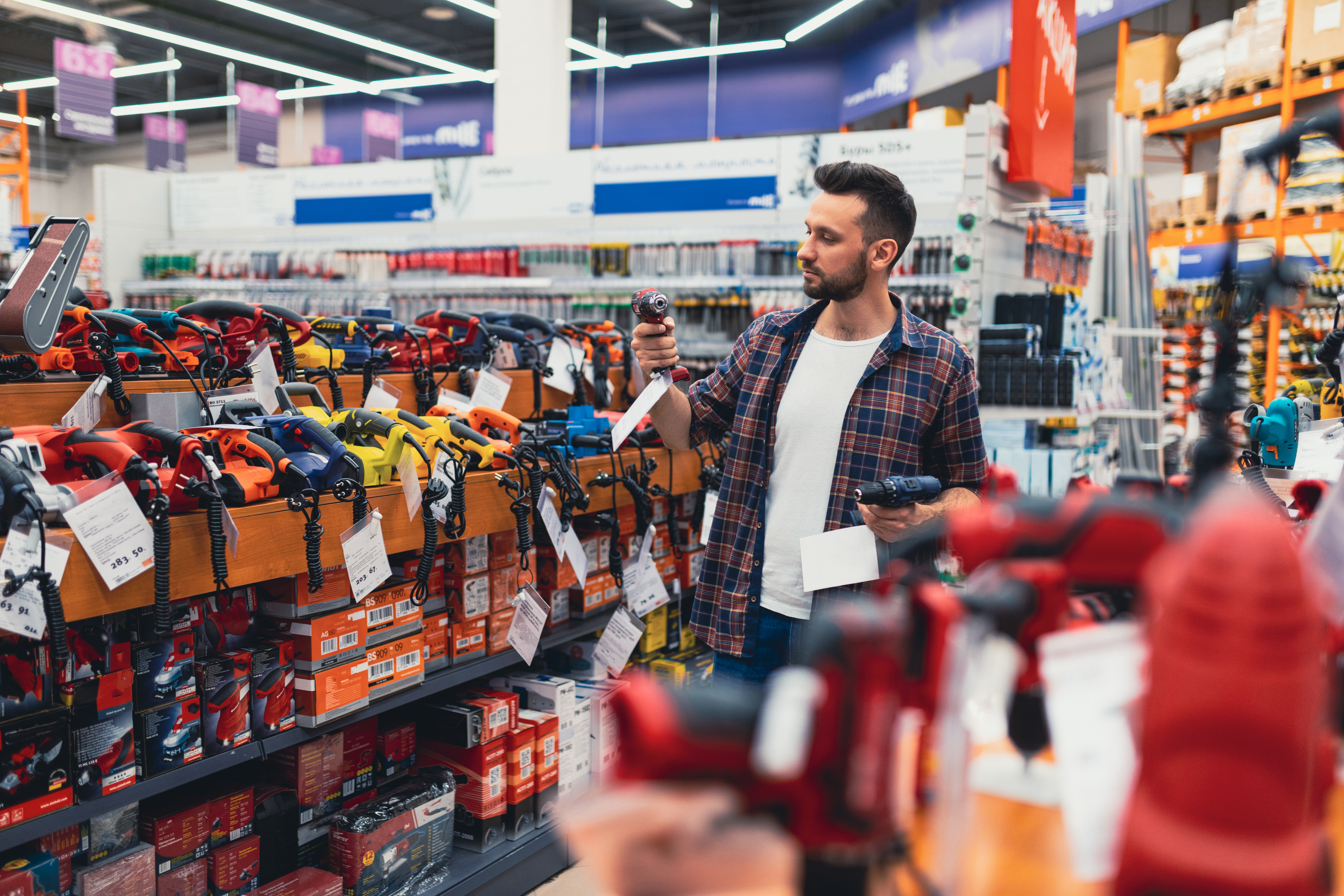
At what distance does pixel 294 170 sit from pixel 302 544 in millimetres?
7365

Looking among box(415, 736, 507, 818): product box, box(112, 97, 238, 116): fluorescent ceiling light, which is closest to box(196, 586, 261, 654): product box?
box(415, 736, 507, 818): product box

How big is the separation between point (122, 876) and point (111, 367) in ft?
3.87

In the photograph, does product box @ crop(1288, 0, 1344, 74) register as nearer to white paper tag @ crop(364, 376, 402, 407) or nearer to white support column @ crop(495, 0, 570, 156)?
white support column @ crop(495, 0, 570, 156)

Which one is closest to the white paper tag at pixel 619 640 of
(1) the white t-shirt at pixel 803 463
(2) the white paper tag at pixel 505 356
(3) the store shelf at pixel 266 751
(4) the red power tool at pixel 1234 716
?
(3) the store shelf at pixel 266 751

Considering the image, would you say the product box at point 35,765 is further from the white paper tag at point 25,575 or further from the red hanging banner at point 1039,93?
the red hanging banner at point 1039,93

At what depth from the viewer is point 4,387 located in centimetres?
227

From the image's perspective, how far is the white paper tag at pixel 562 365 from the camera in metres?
3.56

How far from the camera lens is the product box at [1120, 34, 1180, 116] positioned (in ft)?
24.5

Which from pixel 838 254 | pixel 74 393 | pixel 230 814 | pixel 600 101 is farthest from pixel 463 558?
pixel 600 101

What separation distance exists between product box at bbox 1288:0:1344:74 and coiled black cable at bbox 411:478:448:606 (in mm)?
6512

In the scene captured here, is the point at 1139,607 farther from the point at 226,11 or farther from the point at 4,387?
the point at 226,11

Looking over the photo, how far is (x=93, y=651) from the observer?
73.4 inches

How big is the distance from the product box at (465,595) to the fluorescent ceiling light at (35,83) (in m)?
16.7

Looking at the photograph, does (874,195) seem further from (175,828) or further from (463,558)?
(175,828)
